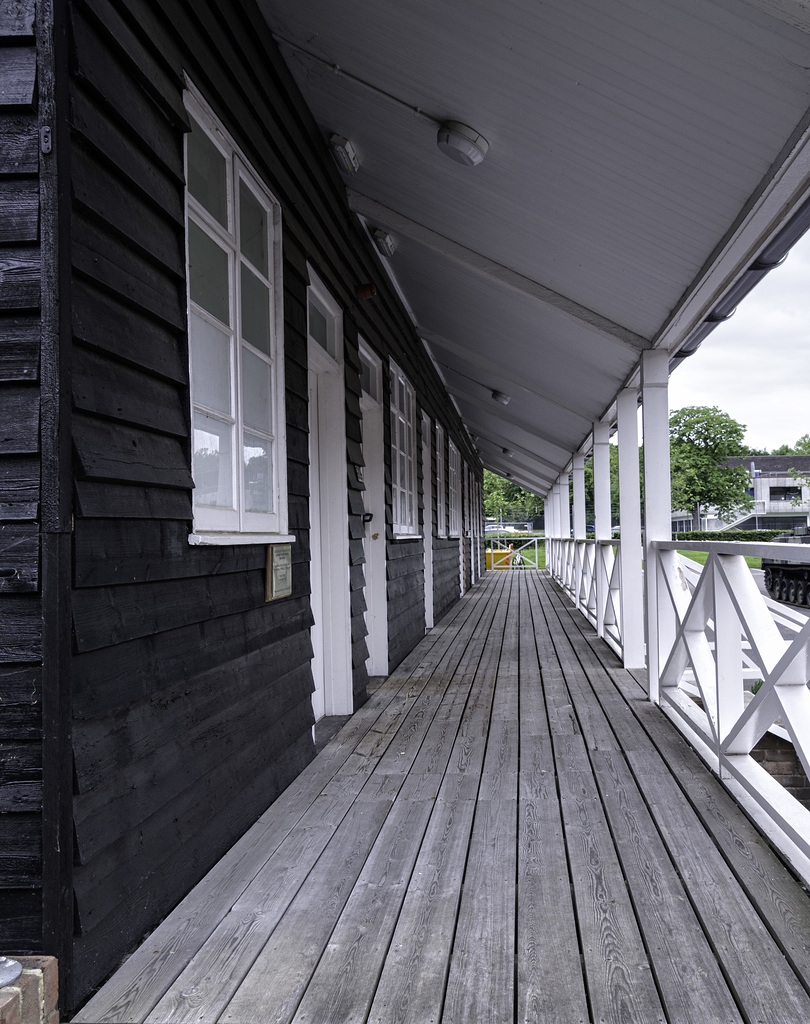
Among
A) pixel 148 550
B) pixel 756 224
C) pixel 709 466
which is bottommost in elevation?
pixel 148 550

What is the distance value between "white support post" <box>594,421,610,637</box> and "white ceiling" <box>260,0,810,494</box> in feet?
8.43

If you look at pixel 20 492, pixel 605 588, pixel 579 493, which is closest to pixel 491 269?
pixel 20 492

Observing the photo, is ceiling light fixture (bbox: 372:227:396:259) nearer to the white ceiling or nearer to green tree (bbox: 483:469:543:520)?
the white ceiling

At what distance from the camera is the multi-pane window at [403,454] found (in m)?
5.83

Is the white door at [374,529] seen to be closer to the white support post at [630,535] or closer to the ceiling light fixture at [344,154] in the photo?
the ceiling light fixture at [344,154]

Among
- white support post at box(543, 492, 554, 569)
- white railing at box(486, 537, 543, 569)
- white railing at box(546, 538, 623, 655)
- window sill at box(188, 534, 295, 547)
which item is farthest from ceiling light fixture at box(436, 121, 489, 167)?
white railing at box(486, 537, 543, 569)

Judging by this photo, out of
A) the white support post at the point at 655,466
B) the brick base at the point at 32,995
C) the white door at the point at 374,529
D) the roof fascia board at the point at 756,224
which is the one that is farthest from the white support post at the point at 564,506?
the brick base at the point at 32,995

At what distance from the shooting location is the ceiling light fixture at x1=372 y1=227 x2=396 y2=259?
193 inches

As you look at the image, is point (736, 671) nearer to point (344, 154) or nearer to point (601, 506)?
point (344, 154)

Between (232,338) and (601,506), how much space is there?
632 cm

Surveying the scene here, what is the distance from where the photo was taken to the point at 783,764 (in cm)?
499

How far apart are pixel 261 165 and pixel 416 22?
0.71m

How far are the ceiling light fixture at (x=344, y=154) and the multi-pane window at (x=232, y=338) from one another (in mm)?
1009

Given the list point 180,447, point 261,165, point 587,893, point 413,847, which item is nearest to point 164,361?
point 180,447
